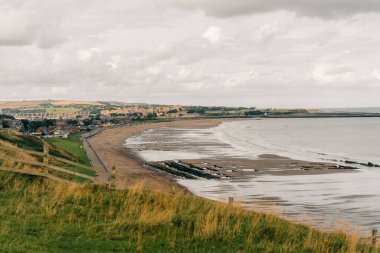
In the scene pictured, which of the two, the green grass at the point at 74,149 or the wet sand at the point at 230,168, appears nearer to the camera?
the wet sand at the point at 230,168

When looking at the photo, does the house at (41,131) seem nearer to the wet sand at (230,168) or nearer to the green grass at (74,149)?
the green grass at (74,149)

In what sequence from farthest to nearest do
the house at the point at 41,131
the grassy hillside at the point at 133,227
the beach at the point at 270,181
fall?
the house at the point at 41,131, the beach at the point at 270,181, the grassy hillside at the point at 133,227

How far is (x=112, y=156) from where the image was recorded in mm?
68812

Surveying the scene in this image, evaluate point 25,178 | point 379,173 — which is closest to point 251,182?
point 379,173

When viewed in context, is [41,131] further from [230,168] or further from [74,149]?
[230,168]

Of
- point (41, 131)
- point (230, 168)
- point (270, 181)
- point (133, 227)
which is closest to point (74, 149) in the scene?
point (230, 168)

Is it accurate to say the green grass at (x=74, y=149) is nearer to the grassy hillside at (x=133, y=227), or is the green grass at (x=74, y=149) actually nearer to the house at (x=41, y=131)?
the grassy hillside at (x=133, y=227)

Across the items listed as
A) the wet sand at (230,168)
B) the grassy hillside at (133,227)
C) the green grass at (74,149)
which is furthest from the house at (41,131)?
the grassy hillside at (133,227)

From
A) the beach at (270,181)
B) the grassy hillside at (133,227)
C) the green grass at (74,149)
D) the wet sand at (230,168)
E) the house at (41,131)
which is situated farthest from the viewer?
the house at (41,131)

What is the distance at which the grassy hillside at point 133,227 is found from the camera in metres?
11.5

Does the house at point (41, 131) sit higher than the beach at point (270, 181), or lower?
lower

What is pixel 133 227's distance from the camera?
1294 cm

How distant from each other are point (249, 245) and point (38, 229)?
19.2ft

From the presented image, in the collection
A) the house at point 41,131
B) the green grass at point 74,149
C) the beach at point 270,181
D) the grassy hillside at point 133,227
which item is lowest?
the house at point 41,131
